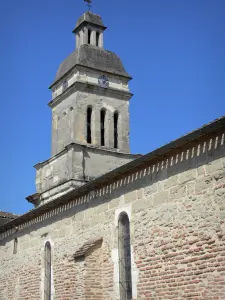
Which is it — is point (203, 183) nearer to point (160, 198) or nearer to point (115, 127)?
point (160, 198)

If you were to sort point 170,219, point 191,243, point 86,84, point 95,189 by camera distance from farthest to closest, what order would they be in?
point 86,84 < point 95,189 < point 170,219 < point 191,243

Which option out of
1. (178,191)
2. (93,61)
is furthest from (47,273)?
(93,61)

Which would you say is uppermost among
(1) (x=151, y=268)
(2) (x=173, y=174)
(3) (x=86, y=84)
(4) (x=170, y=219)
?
(3) (x=86, y=84)

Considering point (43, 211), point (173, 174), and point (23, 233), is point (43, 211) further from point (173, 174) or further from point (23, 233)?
point (173, 174)

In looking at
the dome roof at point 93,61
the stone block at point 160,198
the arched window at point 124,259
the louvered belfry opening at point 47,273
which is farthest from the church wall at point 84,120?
the stone block at point 160,198

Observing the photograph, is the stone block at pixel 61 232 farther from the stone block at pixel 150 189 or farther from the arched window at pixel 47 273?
the stone block at pixel 150 189

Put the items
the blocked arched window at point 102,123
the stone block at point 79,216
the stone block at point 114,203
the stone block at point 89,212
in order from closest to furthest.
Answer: the stone block at point 114,203
the stone block at point 89,212
the stone block at point 79,216
the blocked arched window at point 102,123

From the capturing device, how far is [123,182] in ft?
45.0

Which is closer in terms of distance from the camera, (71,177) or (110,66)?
(71,177)

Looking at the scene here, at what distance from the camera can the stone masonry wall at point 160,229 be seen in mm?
10359

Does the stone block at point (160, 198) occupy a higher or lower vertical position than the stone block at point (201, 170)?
lower

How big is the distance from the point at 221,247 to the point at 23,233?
38.0 ft

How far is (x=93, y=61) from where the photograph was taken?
27016 millimetres

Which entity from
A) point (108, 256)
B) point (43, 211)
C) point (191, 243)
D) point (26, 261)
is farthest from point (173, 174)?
point (26, 261)
